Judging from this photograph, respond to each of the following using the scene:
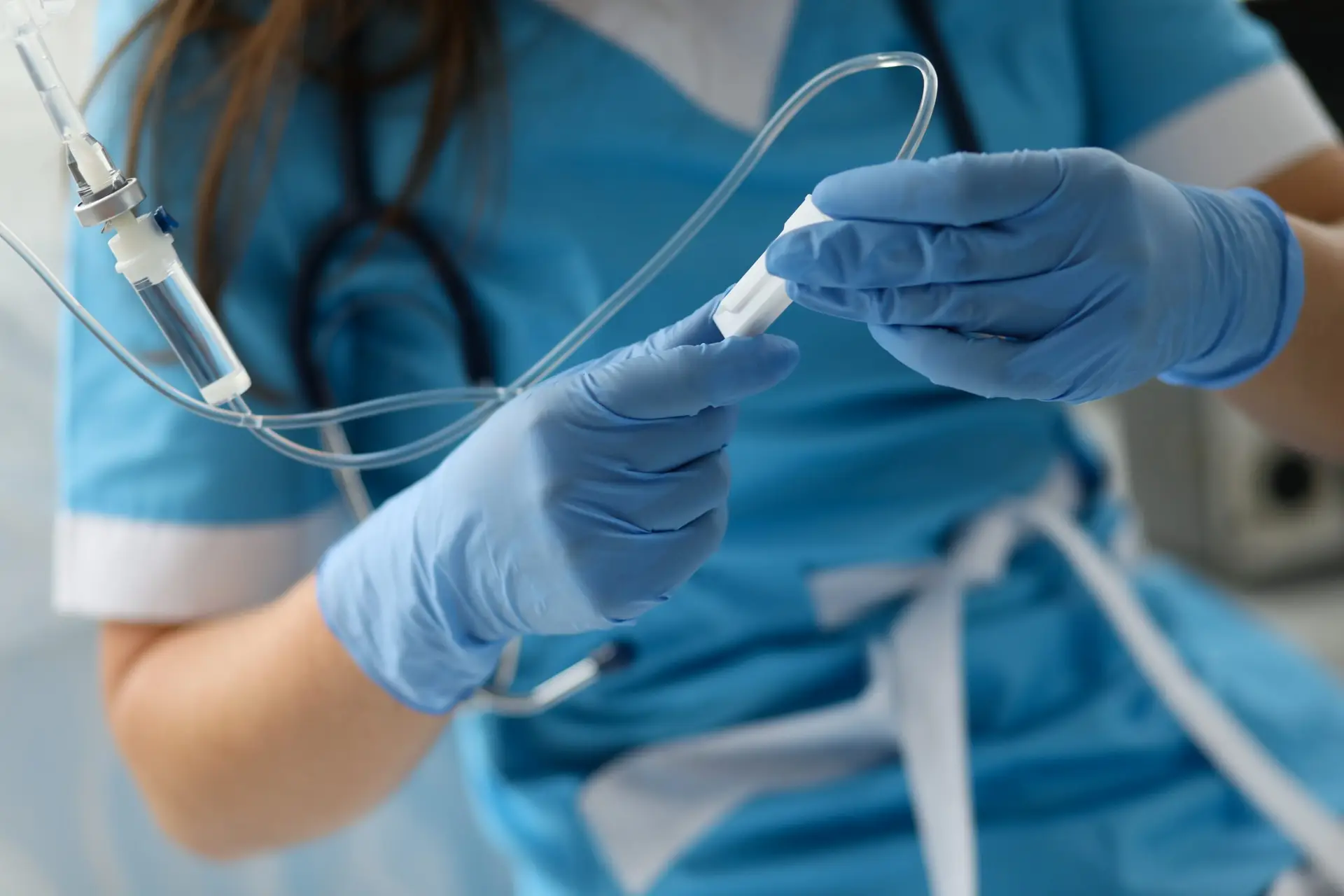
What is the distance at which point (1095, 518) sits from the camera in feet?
2.51

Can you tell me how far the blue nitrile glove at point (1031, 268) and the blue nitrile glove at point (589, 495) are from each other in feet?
0.15

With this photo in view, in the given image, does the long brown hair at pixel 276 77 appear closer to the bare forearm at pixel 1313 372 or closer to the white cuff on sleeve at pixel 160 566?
the white cuff on sleeve at pixel 160 566

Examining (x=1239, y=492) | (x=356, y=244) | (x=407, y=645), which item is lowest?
(x=1239, y=492)

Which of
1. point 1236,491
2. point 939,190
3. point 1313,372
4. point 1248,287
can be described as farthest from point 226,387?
point 1236,491

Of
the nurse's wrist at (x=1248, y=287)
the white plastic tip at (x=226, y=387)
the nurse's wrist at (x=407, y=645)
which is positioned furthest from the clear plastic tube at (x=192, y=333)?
the nurse's wrist at (x=1248, y=287)

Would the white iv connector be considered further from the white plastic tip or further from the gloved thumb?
the white plastic tip

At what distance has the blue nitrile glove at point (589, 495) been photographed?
44 centimetres

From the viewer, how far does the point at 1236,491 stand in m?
1.22

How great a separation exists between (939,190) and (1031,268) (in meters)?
0.06

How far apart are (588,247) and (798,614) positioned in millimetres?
240

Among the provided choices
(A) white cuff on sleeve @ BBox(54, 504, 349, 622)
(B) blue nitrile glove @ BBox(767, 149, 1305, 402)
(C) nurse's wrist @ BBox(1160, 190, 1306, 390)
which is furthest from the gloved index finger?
(A) white cuff on sleeve @ BBox(54, 504, 349, 622)

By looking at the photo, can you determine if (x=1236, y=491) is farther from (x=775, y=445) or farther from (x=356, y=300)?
(x=356, y=300)

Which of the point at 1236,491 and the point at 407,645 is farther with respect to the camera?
the point at 1236,491

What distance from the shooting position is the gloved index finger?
1.36ft
